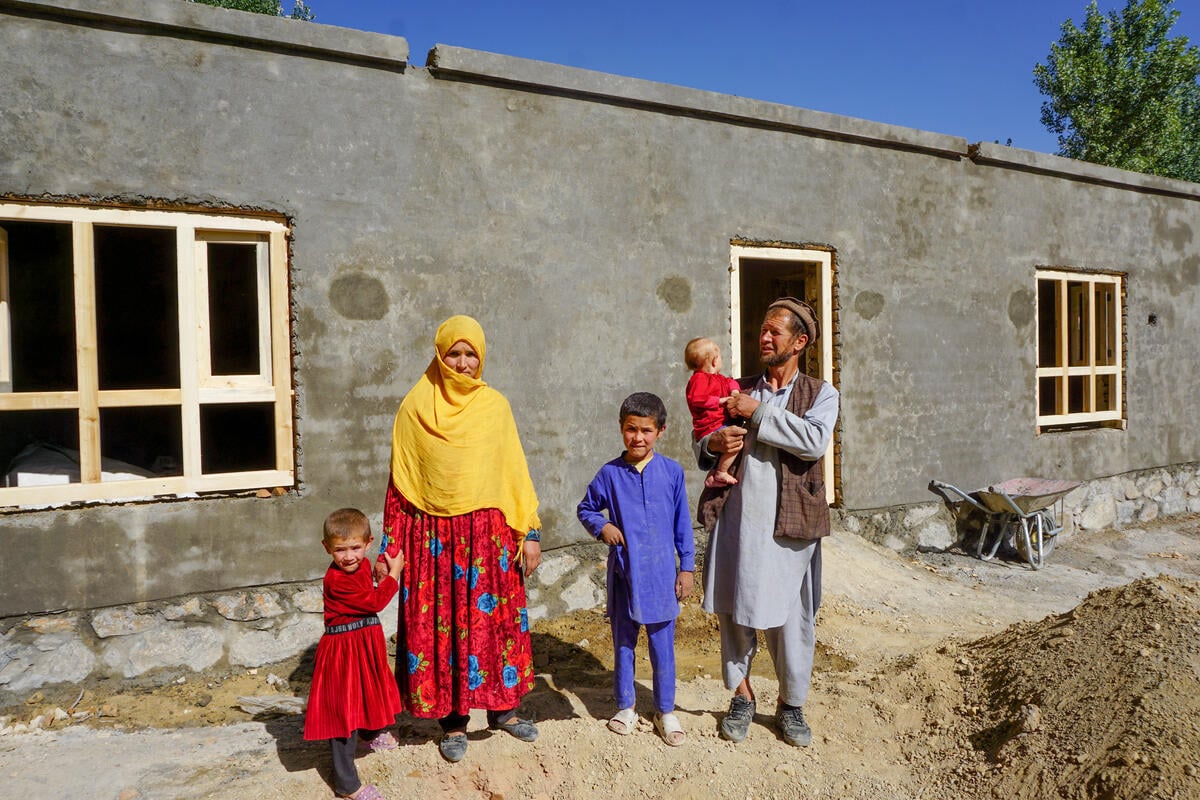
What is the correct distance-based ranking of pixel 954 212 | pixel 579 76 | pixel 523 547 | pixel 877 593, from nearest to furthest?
1. pixel 523 547
2. pixel 579 76
3. pixel 877 593
4. pixel 954 212

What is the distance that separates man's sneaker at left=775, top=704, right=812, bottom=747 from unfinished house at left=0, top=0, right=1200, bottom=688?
2.20m

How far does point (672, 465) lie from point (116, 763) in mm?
2614

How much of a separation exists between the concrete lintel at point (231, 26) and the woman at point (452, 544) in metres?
2.31

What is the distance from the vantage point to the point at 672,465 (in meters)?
3.38

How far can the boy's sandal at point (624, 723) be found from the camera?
3297 millimetres

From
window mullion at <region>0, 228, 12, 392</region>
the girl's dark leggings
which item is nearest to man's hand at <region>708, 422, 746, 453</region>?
the girl's dark leggings

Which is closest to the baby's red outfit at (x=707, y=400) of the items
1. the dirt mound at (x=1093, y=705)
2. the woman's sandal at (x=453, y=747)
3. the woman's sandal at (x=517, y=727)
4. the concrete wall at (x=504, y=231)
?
the woman's sandal at (x=517, y=727)

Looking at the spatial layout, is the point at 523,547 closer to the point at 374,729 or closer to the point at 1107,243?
the point at 374,729

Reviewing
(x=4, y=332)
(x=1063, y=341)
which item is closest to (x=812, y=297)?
(x=1063, y=341)

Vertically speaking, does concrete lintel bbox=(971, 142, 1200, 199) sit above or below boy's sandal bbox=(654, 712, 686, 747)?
above

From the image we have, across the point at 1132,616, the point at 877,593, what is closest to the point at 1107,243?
the point at 877,593

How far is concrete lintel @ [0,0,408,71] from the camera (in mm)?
3967

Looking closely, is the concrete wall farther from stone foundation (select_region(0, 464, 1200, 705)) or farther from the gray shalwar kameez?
the gray shalwar kameez

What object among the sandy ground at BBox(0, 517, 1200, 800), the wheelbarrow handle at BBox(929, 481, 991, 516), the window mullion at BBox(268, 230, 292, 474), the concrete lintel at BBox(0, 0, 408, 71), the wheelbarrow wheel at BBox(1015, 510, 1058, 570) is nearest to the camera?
the sandy ground at BBox(0, 517, 1200, 800)
